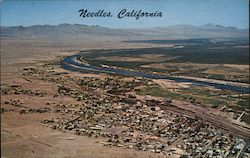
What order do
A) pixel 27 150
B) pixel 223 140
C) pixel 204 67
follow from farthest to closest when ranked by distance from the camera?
pixel 204 67
pixel 223 140
pixel 27 150

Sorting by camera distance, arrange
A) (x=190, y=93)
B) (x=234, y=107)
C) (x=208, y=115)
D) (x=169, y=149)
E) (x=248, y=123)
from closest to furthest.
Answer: (x=169, y=149) < (x=248, y=123) < (x=208, y=115) < (x=234, y=107) < (x=190, y=93)

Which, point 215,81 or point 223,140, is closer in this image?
point 223,140

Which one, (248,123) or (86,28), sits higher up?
(86,28)

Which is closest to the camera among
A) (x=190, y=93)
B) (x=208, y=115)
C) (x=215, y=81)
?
(x=208, y=115)

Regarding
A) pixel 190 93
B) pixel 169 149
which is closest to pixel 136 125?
pixel 169 149

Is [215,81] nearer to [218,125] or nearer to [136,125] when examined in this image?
[218,125]

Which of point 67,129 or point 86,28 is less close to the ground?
point 86,28

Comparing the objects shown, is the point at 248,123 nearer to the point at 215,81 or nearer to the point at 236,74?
the point at 215,81

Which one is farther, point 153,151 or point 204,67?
point 204,67

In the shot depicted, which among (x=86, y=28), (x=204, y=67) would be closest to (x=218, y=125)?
(x=204, y=67)
